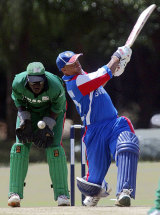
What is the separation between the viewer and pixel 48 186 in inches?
501

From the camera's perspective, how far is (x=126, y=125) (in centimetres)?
834

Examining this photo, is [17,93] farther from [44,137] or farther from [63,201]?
[63,201]

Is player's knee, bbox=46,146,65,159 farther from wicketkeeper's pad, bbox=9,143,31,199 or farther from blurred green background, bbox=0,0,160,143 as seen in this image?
blurred green background, bbox=0,0,160,143

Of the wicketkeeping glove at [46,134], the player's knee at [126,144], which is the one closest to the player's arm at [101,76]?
the player's knee at [126,144]

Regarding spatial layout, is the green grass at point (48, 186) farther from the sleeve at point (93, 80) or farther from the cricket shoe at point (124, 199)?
the sleeve at point (93, 80)

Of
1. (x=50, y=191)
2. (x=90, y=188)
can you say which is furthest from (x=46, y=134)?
(x=50, y=191)

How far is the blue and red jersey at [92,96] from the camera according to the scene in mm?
8305

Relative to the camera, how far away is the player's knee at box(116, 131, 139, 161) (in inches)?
320

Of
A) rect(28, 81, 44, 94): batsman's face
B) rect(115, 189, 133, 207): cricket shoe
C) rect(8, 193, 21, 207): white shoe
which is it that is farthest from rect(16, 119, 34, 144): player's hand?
rect(115, 189, 133, 207): cricket shoe

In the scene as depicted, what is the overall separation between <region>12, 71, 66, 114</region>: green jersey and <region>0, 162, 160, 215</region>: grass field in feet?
3.89

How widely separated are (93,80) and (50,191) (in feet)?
13.3

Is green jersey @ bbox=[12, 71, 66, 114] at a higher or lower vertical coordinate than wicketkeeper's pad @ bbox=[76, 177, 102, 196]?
higher

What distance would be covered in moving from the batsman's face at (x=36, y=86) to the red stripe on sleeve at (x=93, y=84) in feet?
2.09

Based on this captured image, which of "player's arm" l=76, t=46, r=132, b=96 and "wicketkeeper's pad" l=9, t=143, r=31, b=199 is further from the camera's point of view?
"wicketkeeper's pad" l=9, t=143, r=31, b=199
